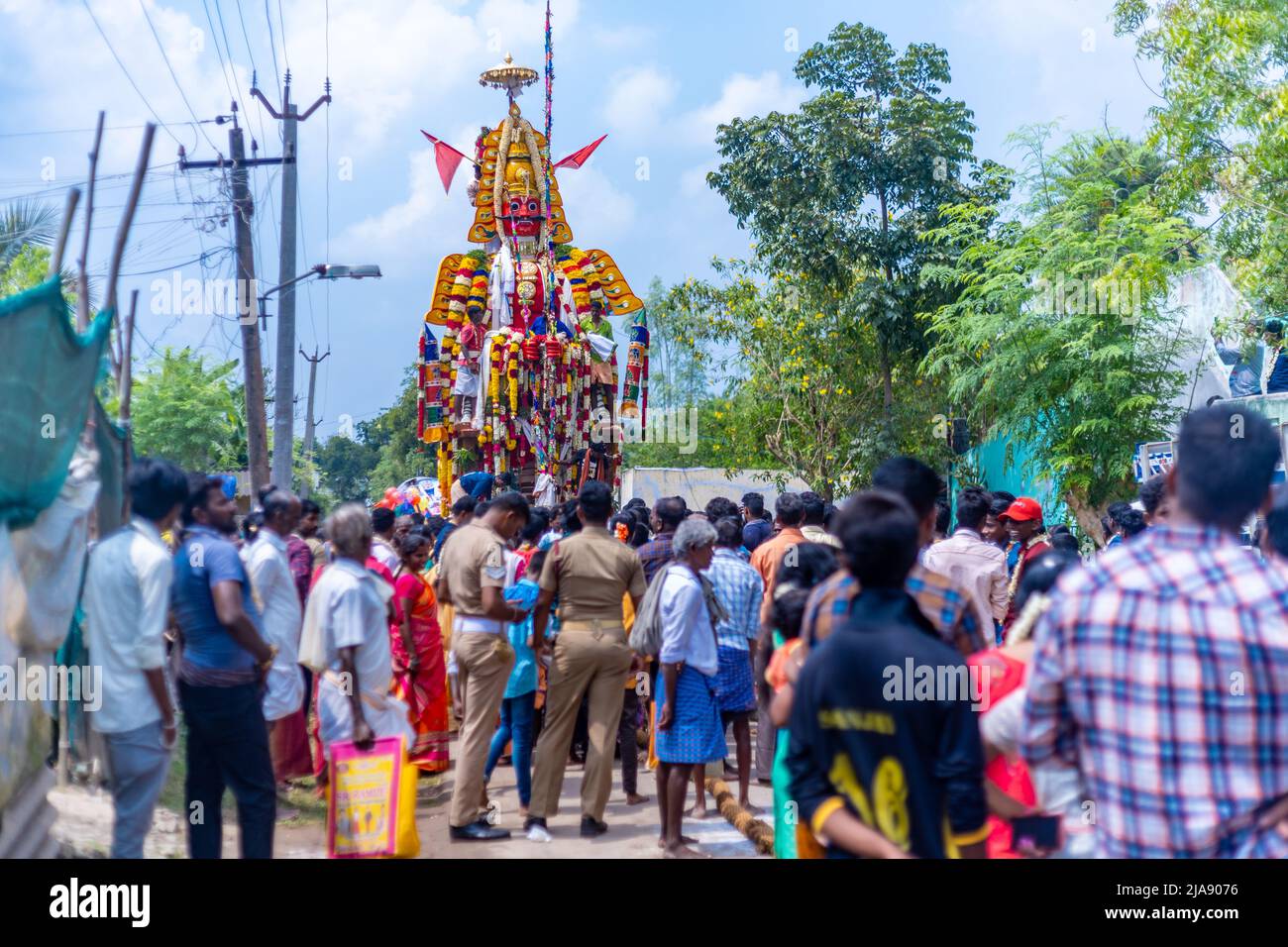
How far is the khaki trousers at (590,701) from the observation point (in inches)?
274

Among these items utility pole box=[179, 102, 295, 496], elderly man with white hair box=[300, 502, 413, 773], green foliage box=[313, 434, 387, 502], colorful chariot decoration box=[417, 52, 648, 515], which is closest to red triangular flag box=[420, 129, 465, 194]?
colorful chariot decoration box=[417, 52, 648, 515]

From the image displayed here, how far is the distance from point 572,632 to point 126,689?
268 centimetres

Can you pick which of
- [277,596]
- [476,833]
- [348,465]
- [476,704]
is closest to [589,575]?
[476,704]

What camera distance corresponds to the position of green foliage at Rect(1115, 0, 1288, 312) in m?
11.0

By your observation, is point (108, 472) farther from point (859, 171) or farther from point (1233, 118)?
point (859, 171)

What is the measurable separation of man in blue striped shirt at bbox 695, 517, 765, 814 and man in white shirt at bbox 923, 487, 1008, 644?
45.4 inches

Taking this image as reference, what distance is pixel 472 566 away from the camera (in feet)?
22.4

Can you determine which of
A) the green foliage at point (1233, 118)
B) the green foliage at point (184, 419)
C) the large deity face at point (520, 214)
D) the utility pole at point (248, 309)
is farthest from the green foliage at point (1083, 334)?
the green foliage at point (184, 419)

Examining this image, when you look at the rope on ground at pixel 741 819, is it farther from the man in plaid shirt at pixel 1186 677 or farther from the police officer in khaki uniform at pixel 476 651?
the man in plaid shirt at pixel 1186 677

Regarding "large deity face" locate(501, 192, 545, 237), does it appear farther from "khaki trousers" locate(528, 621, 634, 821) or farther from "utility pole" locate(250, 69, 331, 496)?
"khaki trousers" locate(528, 621, 634, 821)

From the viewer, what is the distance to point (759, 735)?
823cm

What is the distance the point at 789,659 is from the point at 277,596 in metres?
3.31
